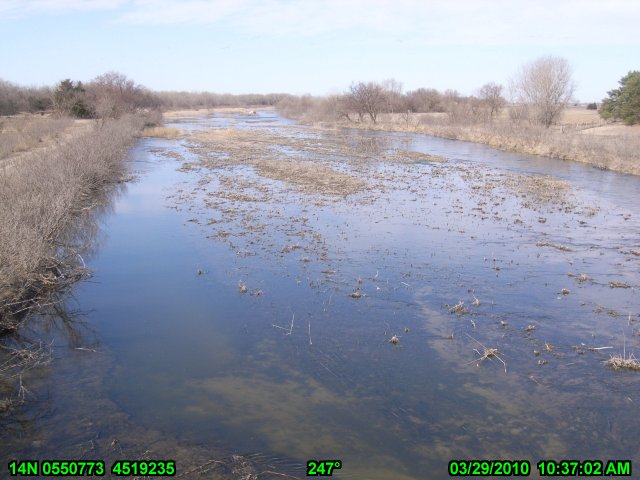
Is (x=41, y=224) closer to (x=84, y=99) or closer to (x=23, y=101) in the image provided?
(x=84, y=99)

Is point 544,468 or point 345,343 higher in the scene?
point 345,343

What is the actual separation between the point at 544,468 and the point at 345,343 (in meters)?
3.28

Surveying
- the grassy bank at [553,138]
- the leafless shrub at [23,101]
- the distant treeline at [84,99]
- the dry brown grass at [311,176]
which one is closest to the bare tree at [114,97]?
the distant treeline at [84,99]

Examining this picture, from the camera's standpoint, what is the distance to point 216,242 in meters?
12.9

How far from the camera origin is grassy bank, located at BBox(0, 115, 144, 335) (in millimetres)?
8273

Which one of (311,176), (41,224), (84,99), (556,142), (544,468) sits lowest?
(544,468)

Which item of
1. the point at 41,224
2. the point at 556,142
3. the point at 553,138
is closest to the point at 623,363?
the point at 41,224

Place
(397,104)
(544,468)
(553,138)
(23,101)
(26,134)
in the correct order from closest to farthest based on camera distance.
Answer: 1. (544,468)
2. (26,134)
3. (553,138)
4. (23,101)
5. (397,104)

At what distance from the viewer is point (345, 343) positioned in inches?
306

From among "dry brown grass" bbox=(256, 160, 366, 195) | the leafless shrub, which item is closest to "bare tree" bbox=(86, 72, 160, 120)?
the leafless shrub

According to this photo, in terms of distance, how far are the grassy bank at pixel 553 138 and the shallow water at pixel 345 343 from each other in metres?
14.6

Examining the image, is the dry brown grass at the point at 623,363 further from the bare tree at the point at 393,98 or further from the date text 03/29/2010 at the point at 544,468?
the bare tree at the point at 393,98

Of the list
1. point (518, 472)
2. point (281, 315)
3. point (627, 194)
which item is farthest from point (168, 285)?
point (627, 194)

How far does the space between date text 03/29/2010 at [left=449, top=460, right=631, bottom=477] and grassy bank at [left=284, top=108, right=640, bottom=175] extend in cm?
2517
